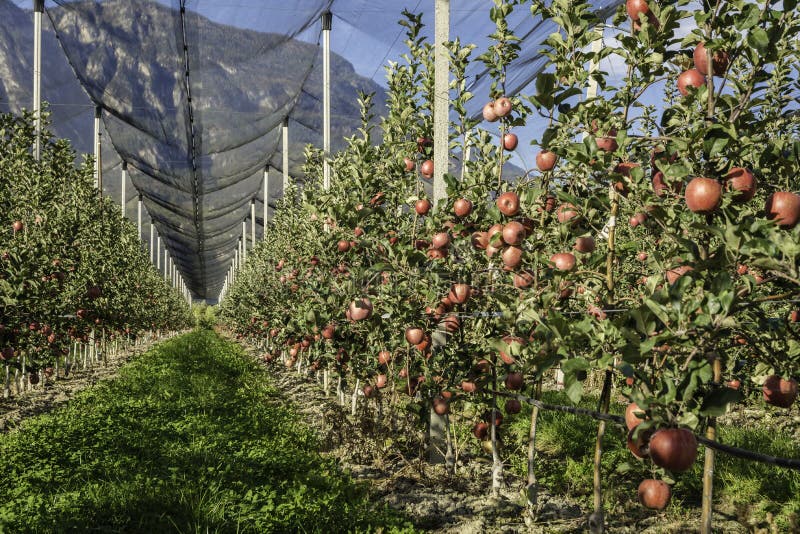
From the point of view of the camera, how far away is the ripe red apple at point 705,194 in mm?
1581

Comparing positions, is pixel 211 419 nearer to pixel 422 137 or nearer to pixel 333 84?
pixel 422 137

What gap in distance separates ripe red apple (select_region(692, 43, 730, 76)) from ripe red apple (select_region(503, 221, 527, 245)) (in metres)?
0.86

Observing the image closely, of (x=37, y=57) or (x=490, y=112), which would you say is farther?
(x=37, y=57)

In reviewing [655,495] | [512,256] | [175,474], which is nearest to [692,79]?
[512,256]

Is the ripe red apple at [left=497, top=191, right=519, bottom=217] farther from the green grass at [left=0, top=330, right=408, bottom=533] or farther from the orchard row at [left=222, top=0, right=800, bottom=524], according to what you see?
the green grass at [left=0, top=330, right=408, bottom=533]

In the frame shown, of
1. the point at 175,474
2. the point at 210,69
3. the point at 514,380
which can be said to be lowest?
the point at 175,474

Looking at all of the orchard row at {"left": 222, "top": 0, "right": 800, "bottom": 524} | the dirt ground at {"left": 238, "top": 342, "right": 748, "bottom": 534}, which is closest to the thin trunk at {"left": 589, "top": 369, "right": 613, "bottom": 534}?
the orchard row at {"left": 222, "top": 0, "right": 800, "bottom": 524}

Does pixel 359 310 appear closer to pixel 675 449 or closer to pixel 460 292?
pixel 460 292

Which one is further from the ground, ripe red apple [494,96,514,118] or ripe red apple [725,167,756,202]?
ripe red apple [494,96,514,118]

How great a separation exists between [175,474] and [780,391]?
11.6ft

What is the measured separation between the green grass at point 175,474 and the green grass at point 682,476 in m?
1.60

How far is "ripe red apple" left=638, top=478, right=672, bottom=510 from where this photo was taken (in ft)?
5.58

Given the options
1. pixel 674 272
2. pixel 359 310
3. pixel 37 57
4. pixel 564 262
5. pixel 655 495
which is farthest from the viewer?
pixel 37 57

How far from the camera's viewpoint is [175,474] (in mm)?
3830
